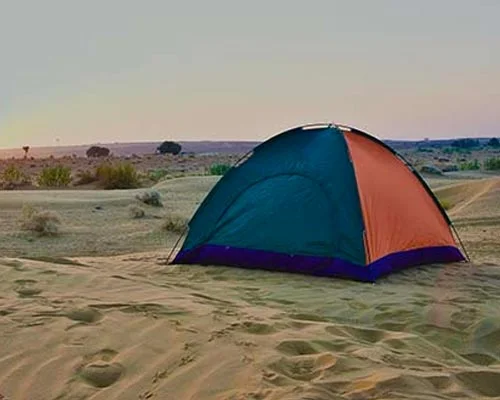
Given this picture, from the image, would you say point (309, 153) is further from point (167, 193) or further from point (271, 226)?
point (167, 193)

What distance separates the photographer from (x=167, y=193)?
72.4 feet

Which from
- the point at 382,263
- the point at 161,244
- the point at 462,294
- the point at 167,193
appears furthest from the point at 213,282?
the point at 167,193

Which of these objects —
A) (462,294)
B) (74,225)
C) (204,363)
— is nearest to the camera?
(204,363)

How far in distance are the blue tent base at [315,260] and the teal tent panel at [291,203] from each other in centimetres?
9

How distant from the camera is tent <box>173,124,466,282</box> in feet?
26.4

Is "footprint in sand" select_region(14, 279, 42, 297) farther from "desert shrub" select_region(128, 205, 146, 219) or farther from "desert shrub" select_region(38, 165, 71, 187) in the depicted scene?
"desert shrub" select_region(38, 165, 71, 187)

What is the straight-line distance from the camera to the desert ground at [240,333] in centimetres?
363

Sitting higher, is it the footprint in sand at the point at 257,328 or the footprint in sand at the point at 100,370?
the footprint in sand at the point at 257,328

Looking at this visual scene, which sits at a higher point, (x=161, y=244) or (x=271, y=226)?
(x=271, y=226)

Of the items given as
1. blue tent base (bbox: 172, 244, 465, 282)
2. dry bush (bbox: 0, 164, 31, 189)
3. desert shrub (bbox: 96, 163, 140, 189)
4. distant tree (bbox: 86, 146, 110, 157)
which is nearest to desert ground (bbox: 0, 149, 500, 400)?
blue tent base (bbox: 172, 244, 465, 282)

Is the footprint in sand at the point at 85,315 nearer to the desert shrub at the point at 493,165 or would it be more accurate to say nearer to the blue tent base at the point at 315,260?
the blue tent base at the point at 315,260

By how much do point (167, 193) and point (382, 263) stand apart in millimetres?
14728

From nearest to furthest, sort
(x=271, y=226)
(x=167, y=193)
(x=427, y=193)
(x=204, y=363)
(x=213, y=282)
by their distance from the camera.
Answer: (x=204, y=363)
(x=213, y=282)
(x=271, y=226)
(x=427, y=193)
(x=167, y=193)

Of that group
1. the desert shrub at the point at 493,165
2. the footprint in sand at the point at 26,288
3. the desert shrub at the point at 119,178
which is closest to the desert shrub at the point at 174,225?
the footprint in sand at the point at 26,288
